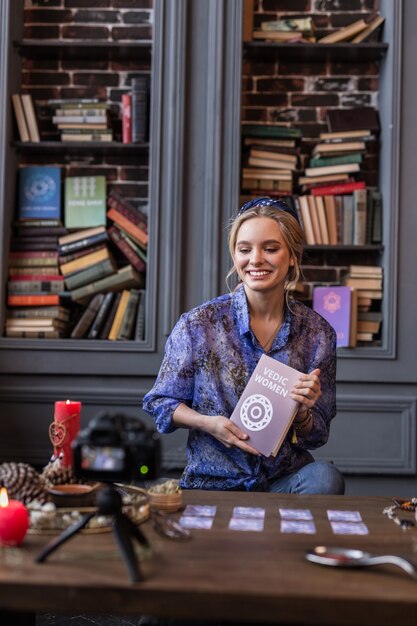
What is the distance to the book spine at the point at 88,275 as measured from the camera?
3.73 metres

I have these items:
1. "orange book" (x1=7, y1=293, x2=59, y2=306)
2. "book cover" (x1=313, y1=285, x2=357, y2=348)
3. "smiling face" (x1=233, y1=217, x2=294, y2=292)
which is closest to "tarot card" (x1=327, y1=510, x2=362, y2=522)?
"smiling face" (x1=233, y1=217, x2=294, y2=292)

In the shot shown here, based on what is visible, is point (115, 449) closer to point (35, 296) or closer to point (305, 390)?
point (305, 390)

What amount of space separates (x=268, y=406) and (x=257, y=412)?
1.3 inches

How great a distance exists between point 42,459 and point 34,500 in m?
2.21

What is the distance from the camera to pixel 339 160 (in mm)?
3783

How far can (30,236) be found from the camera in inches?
150

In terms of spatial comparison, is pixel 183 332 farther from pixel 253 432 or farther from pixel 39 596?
pixel 39 596

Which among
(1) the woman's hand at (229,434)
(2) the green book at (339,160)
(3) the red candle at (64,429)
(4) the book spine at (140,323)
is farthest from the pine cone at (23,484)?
(2) the green book at (339,160)

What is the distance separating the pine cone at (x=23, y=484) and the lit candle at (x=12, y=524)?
175mm

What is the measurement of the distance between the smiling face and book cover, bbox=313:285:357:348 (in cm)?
136

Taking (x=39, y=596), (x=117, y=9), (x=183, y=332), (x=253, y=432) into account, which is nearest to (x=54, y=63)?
(x=117, y=9)

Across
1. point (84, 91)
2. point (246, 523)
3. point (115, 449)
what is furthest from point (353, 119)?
point (115, 449)

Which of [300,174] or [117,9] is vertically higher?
[117,9]

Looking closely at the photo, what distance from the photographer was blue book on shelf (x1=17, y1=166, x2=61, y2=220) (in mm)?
3807
